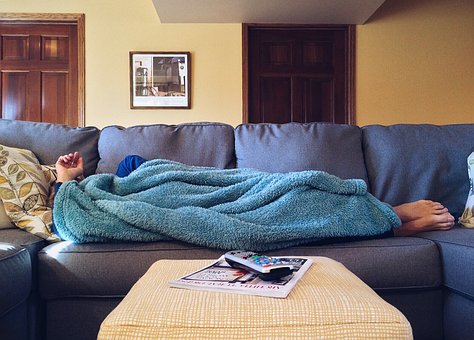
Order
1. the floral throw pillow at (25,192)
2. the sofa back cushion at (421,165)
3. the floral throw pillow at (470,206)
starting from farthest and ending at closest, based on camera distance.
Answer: the sofa back cushion at (421,165), the floral throw pillow at (470,206), the floral throw pillow at (25,192)

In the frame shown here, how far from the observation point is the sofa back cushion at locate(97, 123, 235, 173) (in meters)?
2.08

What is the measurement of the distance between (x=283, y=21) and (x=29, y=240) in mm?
3393

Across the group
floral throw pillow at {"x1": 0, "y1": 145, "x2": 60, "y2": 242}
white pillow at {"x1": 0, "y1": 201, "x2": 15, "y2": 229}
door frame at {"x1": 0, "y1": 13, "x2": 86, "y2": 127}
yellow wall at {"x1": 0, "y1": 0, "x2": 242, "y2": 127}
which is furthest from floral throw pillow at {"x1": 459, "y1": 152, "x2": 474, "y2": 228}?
door frame at {"x1": 0, "y1": 13, "x2": 86, "y2": 127}

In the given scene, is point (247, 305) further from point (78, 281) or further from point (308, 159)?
point (308, 159)

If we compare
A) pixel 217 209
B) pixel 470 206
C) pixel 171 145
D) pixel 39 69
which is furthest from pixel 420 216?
pixel 39 69

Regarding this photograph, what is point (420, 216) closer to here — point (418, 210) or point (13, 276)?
point (418, 210)

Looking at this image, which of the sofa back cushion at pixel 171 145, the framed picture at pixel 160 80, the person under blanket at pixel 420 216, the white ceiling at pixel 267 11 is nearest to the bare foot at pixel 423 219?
the person under blanket at pixel 420 216

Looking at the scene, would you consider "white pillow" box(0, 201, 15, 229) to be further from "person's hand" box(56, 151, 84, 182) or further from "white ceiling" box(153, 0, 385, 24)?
"white ceiling" box(153, 0, 385, 24)

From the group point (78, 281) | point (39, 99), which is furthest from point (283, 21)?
point (78, 281)

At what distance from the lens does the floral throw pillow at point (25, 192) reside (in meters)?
1.68

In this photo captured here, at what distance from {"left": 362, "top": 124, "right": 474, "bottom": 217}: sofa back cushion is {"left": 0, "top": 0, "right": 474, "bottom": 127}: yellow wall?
7.67ft

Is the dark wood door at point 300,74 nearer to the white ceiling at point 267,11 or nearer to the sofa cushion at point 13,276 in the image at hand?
the white ceiling at point 267,11

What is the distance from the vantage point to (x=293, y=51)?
4449 millimetres

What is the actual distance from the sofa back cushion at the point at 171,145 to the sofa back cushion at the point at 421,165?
25.7 inches
